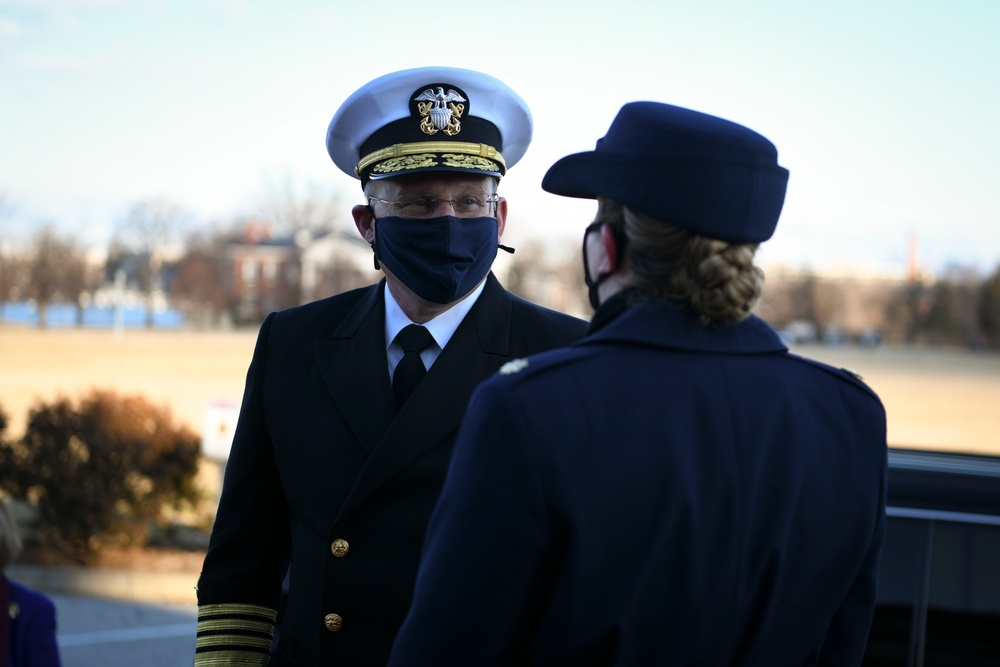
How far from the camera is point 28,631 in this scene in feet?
13.0

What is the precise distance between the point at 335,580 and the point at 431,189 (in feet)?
3.13

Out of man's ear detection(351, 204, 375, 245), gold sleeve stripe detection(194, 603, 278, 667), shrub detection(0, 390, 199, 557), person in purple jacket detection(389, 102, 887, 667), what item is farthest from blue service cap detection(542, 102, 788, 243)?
shrub detection(0, 390, 199, 557)

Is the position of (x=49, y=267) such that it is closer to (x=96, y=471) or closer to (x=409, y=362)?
(x=96, y=471)

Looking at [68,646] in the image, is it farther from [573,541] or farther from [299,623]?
[573,541]

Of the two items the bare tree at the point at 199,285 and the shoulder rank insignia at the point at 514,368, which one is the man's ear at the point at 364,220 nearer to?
the shoulder rank insignia at the point at 514,368

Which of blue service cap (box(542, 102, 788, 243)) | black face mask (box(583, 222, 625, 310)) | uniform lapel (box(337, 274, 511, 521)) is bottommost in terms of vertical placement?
uniform lapel (box(337, 274, 511, 521))

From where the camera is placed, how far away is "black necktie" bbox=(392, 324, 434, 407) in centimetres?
248

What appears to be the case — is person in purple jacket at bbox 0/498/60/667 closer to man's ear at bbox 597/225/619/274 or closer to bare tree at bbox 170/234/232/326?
man's ear at bbox 597/225/619/274

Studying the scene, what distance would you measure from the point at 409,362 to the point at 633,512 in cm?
118

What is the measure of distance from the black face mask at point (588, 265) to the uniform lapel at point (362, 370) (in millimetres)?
866

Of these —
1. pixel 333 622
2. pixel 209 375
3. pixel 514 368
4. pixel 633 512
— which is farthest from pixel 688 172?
pixel 209 375

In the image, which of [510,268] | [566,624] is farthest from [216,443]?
[510,268]

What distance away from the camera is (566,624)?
56.2 inches

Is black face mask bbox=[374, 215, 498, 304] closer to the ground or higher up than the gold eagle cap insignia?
closer to the ground
